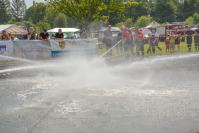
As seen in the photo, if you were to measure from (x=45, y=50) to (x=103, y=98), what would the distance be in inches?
555

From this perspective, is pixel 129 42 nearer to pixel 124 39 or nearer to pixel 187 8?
pixel 124 39

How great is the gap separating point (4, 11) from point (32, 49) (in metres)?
157

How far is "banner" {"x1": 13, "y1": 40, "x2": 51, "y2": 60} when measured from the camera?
83.3 ft

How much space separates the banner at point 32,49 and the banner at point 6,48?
219 mm

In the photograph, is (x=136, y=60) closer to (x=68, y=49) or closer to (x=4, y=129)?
(x=68, y=49)

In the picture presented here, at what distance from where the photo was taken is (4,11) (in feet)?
585

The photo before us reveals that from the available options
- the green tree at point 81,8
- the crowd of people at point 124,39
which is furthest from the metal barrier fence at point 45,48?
the green tree at point 81,8

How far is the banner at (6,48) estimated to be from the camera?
81.8 ft

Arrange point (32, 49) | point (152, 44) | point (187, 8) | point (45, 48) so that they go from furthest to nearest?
point (187, 8) < point (152, 44) < point (45, 48) < point (32, 49)

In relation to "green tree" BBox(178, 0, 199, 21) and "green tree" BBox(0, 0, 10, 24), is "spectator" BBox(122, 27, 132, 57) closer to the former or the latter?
"green tree" BBox(178, 0, 199, 21)

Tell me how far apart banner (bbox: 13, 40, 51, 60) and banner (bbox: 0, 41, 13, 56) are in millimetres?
219

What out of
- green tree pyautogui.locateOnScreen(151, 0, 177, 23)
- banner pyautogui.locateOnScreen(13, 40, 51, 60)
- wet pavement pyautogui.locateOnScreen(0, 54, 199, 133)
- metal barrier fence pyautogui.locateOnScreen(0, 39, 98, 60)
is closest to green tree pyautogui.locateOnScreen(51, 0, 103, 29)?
metal barrier fence pyautogui.locateOnScreen(0, 39, 98, 60)

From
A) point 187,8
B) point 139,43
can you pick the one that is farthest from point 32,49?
point 187,8

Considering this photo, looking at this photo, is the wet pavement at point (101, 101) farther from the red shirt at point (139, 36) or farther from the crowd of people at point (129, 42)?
the red shirt at point (139, 36)
